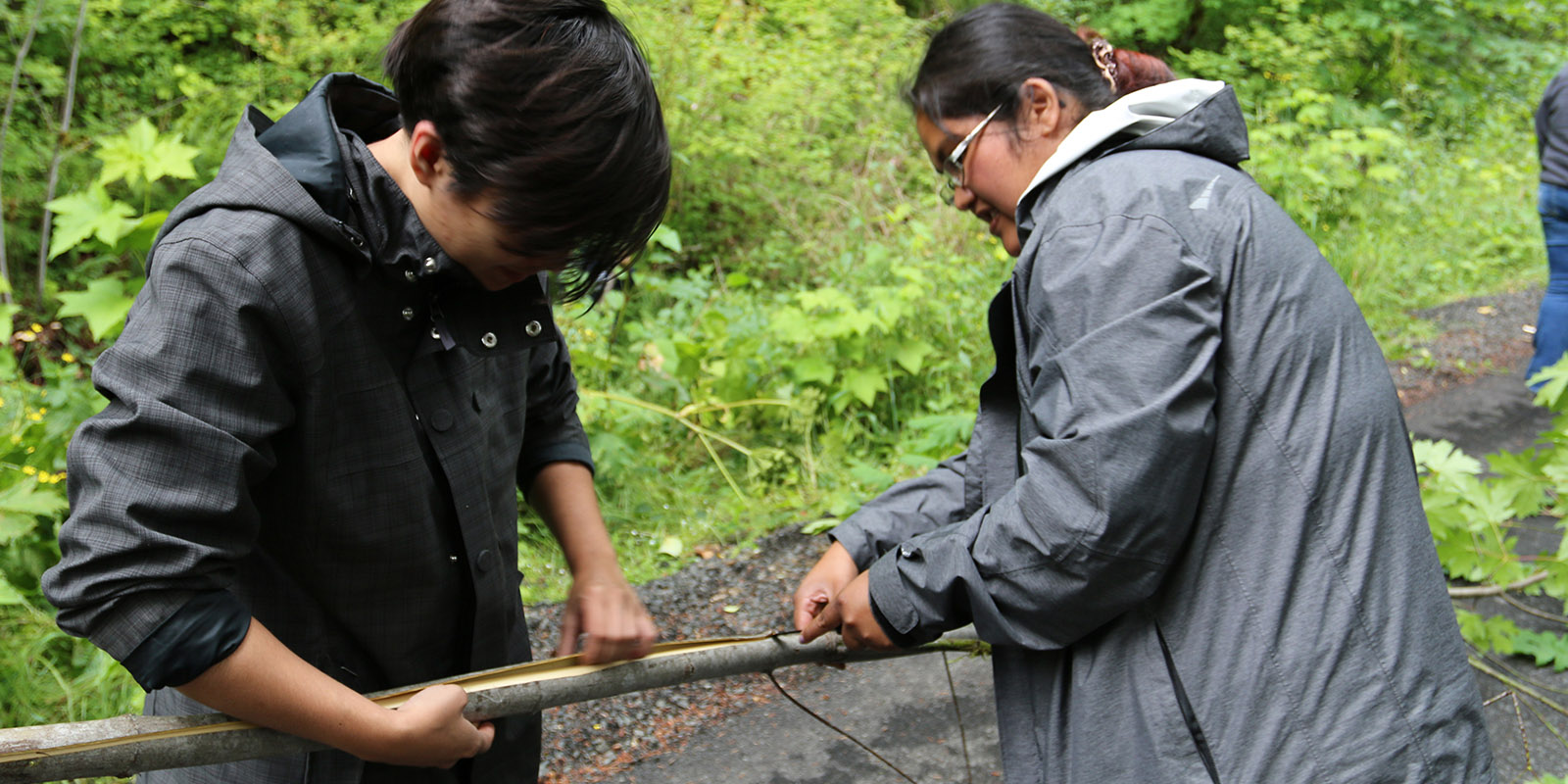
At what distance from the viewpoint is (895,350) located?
15.8 ft

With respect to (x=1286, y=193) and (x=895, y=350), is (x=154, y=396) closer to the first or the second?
(x=895, y=350)

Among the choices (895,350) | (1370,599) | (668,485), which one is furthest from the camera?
(895,350)

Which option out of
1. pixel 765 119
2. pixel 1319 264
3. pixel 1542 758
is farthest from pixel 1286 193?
pixel 1319 264

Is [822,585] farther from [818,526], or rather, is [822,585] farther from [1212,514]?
[818,526]

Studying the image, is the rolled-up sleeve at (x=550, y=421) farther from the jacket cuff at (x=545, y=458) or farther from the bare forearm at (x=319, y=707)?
the bare forearm at (x=319, y=707)

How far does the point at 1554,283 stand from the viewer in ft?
16.5

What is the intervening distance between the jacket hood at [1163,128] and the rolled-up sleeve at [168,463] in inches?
42.8

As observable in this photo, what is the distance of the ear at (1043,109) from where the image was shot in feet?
5.84

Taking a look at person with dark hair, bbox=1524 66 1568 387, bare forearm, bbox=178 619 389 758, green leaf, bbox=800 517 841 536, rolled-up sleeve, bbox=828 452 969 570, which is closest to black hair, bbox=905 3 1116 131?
rolled-up sleeve, bbox=828 452 969 570

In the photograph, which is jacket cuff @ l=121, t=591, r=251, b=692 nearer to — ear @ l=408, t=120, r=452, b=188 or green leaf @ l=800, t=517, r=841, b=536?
ear @ l=408, t=120, r=452, b=188

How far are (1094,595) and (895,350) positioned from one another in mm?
3379

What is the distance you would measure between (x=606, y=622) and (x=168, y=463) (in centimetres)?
74

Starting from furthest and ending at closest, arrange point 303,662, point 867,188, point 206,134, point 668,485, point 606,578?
1. point 867,188
2. point 206,134
3. point 668,485
4. point 606,578
5. point 303,662

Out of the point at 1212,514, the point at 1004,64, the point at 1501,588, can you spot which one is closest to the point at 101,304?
the point at 1004,64
